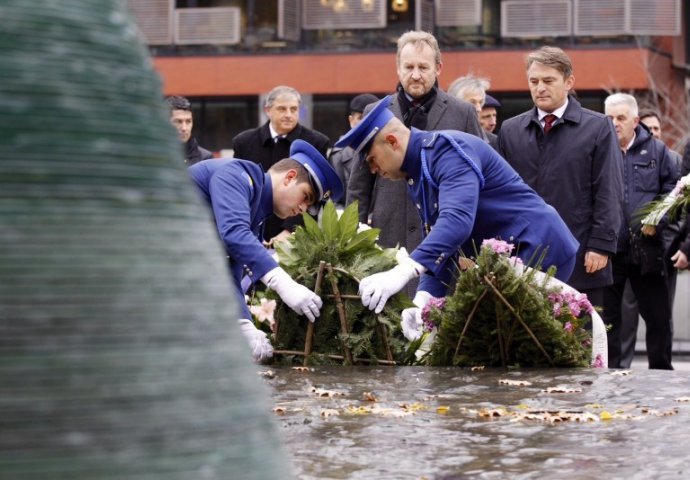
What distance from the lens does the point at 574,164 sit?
947 cm

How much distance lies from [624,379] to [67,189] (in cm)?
477

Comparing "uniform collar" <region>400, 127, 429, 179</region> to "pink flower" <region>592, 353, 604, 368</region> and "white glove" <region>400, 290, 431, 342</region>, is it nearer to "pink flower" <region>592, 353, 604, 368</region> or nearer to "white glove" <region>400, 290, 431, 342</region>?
"white glove" <region>400, 290, 431, 342</region>

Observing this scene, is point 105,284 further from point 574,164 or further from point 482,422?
point 574,164

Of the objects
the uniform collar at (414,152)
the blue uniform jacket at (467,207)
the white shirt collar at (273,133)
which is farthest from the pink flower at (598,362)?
the white shirt collar at (273,133)

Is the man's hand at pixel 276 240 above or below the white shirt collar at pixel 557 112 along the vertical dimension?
below

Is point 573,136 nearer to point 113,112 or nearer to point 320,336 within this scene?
point 320,336

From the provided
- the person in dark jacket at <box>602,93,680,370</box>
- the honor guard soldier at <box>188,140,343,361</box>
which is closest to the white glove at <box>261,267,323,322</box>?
the honor guard soldier at <box>188,140,343,361</box>

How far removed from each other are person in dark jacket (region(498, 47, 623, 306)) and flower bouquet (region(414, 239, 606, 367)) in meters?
2.13

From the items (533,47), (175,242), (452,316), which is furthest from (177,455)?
(533,47)

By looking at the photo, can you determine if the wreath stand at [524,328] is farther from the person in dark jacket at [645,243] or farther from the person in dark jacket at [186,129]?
the person in dark jacket at [186,129]

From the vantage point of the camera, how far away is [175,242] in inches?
74.9

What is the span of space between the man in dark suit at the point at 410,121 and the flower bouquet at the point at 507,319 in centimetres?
256

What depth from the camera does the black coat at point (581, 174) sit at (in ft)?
30.6

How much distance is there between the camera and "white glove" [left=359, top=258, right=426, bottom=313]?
280 inches
